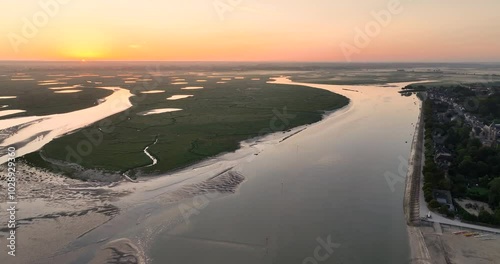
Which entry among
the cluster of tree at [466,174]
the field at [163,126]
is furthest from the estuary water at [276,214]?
the field at [163,126]

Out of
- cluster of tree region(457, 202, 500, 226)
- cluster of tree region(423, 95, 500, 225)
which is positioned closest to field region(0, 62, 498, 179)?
cluster of tree region(423, 95, 500, 225)

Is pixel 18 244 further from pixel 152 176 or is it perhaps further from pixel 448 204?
pixel 448 204

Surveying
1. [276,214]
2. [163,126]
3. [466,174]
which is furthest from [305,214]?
[163,126]

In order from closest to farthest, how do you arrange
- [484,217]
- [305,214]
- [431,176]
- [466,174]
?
1. [484,217]
2. [305,214]
3. [431,176]
4. [466,174]

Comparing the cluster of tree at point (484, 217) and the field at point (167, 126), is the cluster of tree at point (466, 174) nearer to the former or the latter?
the cluster of tree at point (484, 217)

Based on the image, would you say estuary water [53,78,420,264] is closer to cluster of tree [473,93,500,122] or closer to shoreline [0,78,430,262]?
shoreline [0,78,430,262]

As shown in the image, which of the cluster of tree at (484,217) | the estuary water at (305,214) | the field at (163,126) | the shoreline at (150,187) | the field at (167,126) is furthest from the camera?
the field at (167,126)

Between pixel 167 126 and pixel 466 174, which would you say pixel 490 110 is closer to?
pixel 466 174

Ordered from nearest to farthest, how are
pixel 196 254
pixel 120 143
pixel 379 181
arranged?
pixel 196 254 → pixel 379 181 → pixel 120 143

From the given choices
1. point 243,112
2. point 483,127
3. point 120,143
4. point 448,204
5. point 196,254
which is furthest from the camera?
point 243,112

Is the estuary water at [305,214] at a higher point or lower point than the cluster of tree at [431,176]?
lower

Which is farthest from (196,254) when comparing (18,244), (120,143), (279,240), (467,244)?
(120,143)
